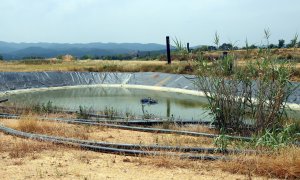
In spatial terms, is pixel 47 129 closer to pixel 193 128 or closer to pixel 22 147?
pixel 22 147

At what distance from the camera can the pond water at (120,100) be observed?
20594 mm

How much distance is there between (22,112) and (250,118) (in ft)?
29.4

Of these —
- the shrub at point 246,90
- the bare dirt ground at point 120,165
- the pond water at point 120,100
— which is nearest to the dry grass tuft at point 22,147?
the bare dirt ground at point 120,165

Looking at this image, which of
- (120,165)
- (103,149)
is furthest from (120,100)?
(120,165)

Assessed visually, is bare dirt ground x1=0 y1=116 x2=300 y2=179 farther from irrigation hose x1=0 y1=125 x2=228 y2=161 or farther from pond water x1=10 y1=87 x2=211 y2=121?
pond water x1=10 y1=87 x2=211 y2=121

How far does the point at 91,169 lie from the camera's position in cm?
755

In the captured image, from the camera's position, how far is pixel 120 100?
83.9 ft

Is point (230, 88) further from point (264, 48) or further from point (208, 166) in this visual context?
point (208, 166)

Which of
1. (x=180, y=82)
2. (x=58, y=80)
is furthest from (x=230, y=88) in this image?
(x=58, y=80)

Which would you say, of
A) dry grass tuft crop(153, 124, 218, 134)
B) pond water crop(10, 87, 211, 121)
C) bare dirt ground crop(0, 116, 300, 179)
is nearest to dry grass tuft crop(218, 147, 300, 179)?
bare dirt ground crop(0, 116, 300, 179)

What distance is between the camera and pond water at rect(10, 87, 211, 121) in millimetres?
20594

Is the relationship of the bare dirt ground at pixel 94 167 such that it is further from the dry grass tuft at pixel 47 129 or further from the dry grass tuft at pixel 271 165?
the dry grass tuft at pixel 47 129

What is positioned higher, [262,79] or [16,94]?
[262,79]

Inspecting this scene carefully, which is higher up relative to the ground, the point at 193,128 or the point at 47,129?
the point at 47,129
